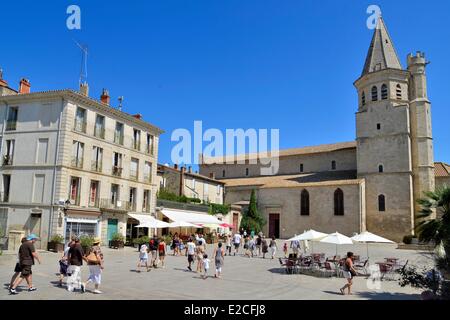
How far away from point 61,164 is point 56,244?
497cm

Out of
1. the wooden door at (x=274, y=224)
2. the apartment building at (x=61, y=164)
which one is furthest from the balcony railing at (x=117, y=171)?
the wooden door at (x=274, y=224)

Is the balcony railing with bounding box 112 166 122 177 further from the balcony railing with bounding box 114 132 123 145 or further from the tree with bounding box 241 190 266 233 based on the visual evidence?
the tree with bounding box 241 190 266 233

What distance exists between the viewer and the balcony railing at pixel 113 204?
2610 centimetres

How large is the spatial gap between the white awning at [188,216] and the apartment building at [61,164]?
4706 millimetres

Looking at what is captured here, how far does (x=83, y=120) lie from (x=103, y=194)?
5.39m

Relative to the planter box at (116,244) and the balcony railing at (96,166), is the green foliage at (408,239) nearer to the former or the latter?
the planter box at (116,244)

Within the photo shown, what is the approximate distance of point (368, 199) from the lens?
4031cm

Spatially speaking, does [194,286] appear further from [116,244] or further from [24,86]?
[24,86]

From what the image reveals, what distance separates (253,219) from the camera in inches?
1704

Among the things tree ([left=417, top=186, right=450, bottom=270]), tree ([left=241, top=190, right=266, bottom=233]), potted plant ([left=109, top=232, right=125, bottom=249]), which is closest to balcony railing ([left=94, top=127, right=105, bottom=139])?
potted plant ([left=109, top=232, right=125, bottom=249])

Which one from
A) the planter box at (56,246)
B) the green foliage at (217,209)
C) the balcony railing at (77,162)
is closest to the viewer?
the planter box at (56,246)
